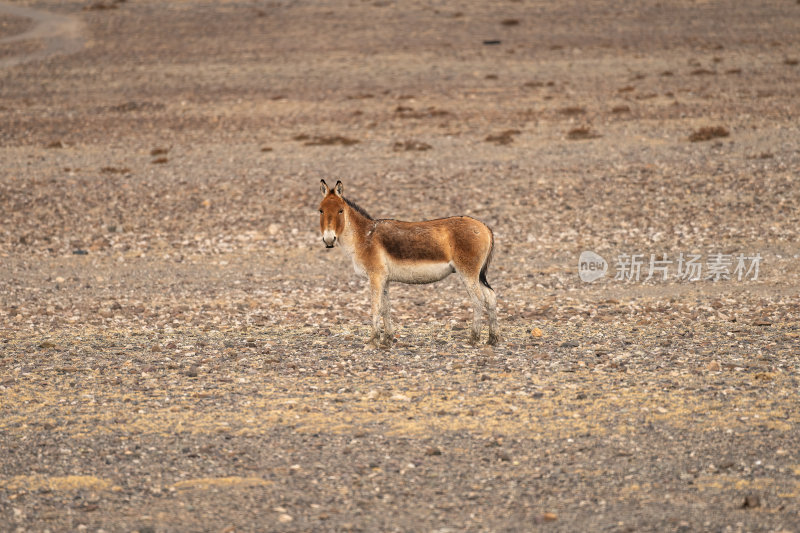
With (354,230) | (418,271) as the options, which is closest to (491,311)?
(418,271)

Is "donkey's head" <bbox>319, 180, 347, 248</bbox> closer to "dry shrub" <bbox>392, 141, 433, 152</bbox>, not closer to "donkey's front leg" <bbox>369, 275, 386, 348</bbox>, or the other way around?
"donkey's front leg" <bbox>369, 275, 386, 348</bbox>

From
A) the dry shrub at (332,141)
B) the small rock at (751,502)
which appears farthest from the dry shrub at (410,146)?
the small rock at (751,502)

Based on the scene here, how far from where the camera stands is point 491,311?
653 inches

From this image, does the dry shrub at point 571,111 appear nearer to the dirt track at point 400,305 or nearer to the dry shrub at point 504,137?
the dirt track at point 400,305

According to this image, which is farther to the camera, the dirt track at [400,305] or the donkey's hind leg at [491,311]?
the donkey's hind leg at [491,311]

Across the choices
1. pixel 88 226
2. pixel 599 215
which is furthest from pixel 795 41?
pixel 88 226

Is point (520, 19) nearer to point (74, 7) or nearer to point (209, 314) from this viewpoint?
point (74, 7)

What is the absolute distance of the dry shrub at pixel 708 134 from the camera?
124 feet

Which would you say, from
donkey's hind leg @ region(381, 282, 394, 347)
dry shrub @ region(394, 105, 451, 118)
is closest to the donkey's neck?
donkey's hind leg @ region(381, 282, 394, 347)

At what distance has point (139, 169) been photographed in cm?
3734

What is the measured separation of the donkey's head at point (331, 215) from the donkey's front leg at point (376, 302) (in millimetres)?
1000

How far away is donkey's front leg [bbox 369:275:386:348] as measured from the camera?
1627cm

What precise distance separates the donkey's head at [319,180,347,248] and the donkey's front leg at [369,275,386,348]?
1.00m

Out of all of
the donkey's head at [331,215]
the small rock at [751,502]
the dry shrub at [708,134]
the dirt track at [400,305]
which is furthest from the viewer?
the dry shrub at [708,134]
